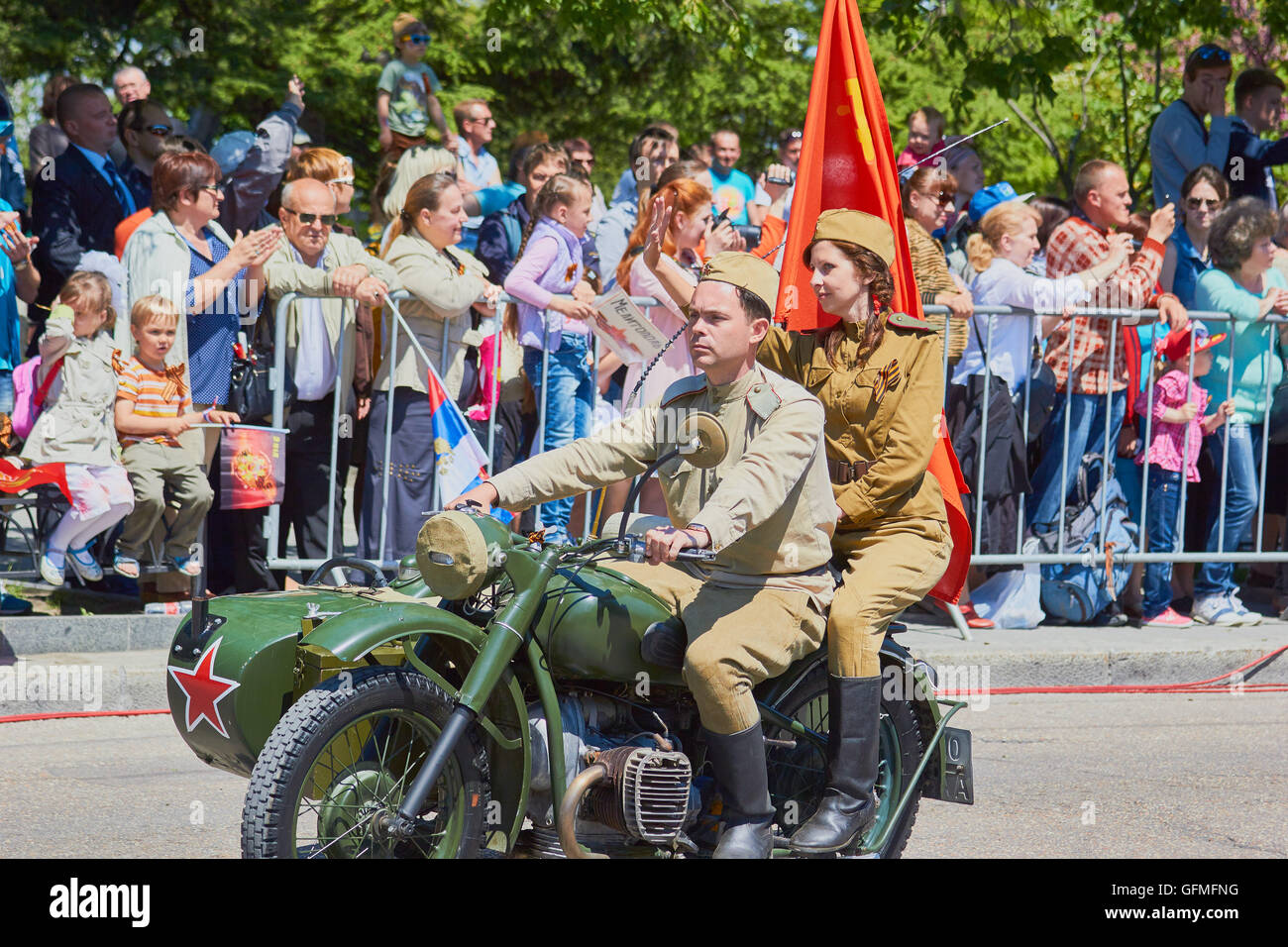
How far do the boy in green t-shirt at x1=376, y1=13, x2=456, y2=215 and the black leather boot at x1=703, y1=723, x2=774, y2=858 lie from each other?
7.45 metres

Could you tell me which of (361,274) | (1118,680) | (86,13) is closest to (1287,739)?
(1118,680)

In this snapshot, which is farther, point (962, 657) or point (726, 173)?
point (726, 173)

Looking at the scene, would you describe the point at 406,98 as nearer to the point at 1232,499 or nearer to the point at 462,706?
the point at 1232,499

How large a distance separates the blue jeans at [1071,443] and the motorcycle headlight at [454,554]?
5.58m

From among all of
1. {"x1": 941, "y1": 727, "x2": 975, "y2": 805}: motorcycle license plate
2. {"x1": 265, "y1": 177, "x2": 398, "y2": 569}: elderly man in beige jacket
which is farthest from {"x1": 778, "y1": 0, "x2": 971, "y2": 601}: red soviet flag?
{"x1": 265, "y1": 177, "x2": 398, "y2": 569}: elderly man in beige jacket

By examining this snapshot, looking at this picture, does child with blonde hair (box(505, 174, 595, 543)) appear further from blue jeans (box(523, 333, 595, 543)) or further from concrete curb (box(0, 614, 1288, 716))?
concrete curb (box(0, 614, 1288, 716))

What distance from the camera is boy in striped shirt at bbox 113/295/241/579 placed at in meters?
7.73

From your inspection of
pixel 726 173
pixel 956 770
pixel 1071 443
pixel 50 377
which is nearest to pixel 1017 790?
pixel 956 770

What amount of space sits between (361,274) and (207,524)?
1485 mm

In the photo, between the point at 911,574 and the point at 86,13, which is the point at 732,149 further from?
the point at 911,574

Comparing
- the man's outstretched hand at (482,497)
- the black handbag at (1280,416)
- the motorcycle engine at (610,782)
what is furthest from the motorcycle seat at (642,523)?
the black handbag at (1280,416)

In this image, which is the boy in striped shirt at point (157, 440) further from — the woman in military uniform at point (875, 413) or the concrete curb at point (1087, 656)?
the woman in military uniform at point (875, 413)

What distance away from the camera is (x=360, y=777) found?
4117 mm

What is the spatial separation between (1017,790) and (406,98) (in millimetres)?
7216
